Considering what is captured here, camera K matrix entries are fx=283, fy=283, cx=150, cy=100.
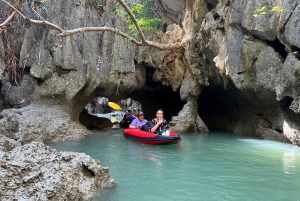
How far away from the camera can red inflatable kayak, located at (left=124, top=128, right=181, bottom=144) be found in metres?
7.96

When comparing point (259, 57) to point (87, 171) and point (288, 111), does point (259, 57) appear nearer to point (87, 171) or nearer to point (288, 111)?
point (288, 111)

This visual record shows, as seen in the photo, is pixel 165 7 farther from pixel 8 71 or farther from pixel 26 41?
pixel 8 71

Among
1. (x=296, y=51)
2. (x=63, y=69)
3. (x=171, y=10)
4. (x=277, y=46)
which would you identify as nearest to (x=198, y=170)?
(x=296, y=51)

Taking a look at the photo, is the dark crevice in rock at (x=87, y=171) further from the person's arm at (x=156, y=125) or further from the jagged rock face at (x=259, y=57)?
the jagged rock face at (x=259, y=57)

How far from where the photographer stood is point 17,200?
3.22 metres

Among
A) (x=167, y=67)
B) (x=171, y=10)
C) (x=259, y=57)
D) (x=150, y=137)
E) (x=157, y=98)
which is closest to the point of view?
(x=150, y=137)

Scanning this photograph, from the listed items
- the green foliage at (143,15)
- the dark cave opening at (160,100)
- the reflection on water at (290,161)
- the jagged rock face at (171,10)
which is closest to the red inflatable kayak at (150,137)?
the reflection on water at (290,161)

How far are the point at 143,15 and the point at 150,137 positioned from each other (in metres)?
9.83

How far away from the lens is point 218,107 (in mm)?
14438

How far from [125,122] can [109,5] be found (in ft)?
19.1

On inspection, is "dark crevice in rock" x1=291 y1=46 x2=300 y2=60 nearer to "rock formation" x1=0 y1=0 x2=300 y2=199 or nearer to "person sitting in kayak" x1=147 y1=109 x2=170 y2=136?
"rock formation" x1=0 y1=0 x2=300 y2=199

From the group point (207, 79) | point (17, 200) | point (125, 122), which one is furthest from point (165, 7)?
point (17, 200)

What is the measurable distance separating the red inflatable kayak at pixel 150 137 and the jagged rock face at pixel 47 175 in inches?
148

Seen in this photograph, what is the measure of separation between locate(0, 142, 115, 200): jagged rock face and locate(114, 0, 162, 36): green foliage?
9.44 meters
